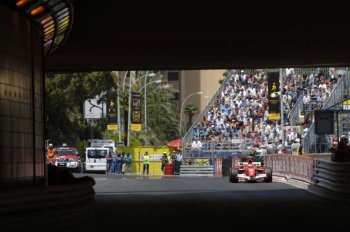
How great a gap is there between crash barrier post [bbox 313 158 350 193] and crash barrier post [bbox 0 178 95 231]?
8222 millimetres

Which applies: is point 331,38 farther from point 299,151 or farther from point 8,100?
point 299,151

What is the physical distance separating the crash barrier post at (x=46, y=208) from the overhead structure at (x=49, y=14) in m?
3.61

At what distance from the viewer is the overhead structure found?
51.3 feet


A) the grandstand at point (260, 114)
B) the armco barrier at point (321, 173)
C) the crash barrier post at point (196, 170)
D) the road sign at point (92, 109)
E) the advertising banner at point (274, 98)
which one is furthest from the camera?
the road sign at point (92, 109)

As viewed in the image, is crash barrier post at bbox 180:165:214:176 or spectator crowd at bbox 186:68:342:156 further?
spectator crowd at bbox 186:68:342:156

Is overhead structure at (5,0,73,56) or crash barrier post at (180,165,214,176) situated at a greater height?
overhead structure at (5,0,73,56)

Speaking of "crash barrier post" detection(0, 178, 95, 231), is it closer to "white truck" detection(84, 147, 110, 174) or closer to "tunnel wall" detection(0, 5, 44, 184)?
"tunnel wall" detection(0, 5, 44, 184)

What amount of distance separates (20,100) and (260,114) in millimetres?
39204

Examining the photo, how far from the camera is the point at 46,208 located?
14164 mm

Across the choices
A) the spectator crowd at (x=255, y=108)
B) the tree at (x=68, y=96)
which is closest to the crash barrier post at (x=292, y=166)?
the spectator crowd at (x=255, y=108)

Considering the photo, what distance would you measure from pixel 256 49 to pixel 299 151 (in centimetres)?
1443

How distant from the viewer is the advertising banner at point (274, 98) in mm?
47812

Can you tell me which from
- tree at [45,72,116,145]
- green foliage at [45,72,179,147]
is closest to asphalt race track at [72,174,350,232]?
green foliage at [45,72,179,147]

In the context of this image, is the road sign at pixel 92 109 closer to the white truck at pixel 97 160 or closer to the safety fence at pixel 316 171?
the white truck at pixel 97 160
